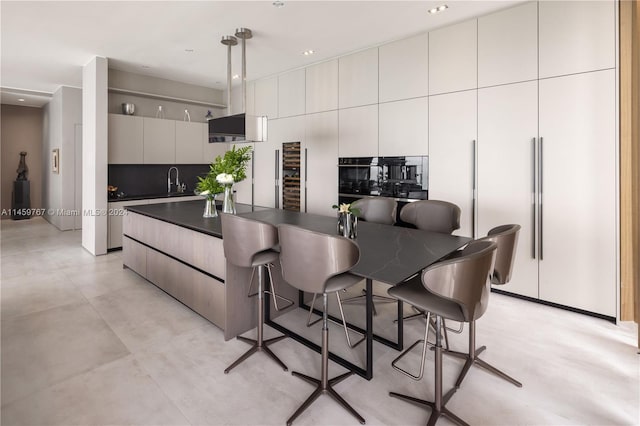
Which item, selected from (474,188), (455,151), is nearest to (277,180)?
(455,151)

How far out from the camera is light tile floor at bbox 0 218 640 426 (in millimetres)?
1916

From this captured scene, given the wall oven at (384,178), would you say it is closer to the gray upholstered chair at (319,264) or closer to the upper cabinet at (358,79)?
the upper cabinet at (358,79)

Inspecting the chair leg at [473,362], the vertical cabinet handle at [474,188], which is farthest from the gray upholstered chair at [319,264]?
the vertical cabinet handle at [474,188]

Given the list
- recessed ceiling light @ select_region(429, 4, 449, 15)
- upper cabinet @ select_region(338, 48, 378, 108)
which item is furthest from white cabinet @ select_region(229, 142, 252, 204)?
recessed ceiling light @ select_region(429, 4, 449, 15)

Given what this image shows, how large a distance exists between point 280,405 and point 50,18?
4.46m

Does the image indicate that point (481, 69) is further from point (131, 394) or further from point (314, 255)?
point (131, 394)

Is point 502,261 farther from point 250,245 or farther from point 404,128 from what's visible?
point 404,128

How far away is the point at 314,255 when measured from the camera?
1.89m

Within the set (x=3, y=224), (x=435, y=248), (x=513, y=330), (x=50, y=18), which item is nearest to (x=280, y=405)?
(x=435, y=248)

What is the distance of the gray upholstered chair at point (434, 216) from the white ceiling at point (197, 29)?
196 cm

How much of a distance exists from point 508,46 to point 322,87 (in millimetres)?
2528

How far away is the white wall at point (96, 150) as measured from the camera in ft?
16.8

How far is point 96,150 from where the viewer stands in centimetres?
514

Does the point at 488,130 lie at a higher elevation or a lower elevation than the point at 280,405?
higher
